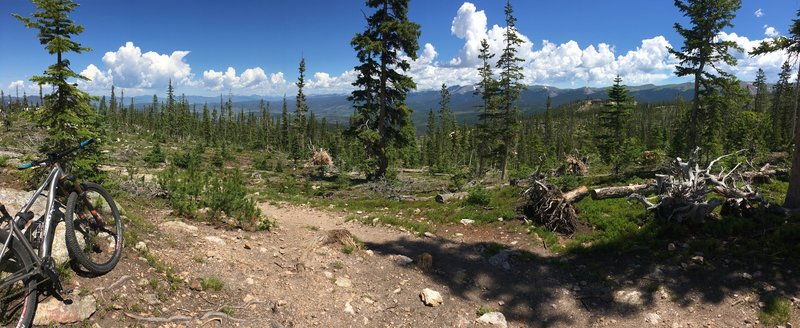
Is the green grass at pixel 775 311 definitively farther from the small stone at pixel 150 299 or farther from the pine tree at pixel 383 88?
the pine tree at pixel 383 88

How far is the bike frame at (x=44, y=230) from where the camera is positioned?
3867 mm

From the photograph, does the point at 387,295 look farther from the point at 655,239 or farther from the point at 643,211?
the point at 643,211

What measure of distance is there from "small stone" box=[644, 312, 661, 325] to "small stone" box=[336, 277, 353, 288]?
202 inches

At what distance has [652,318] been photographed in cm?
670

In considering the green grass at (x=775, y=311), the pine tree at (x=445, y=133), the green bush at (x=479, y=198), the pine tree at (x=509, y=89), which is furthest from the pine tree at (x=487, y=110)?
the pine tree at (x=445, y=133)

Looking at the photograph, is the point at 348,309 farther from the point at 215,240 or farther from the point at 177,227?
the point at 177,227

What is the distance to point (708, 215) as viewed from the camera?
9742 mm

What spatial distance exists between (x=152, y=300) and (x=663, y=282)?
8.65 m

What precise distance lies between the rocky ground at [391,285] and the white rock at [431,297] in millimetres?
23

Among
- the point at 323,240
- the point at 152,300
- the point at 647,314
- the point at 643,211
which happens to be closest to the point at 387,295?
the point at 323,240

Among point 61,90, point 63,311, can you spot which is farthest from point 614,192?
point 61,90

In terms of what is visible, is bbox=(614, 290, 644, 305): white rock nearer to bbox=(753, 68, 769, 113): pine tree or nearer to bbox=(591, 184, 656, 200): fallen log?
bbox=(591, 184, 656, 200): fallen log

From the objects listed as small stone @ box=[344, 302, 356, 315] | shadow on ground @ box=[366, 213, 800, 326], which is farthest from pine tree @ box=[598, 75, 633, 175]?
small stone @ box=[344, 302, 356, 315]

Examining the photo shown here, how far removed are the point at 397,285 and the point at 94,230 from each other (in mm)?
4863
